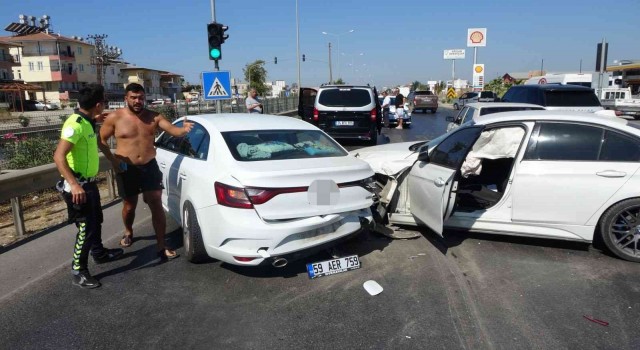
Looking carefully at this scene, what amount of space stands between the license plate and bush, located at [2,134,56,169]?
747cm

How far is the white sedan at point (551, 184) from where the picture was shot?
473 cm

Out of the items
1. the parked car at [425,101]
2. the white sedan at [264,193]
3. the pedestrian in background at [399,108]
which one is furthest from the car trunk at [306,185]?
the parked car at [425,101]

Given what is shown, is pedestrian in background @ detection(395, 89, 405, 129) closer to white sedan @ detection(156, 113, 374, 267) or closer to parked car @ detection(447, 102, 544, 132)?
parked car @ detection(447, 102, 544, 132)

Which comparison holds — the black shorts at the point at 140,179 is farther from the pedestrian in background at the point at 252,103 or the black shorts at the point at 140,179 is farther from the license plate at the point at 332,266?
the pedestrian in background at the point at 252,103

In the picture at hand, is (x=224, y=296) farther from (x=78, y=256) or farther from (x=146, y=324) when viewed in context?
(x=78, y=256)

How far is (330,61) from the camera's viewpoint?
200 feet

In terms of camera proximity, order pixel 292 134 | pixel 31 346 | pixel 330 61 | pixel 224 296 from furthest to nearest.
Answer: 1. pixel 330 61
2. pixel 292 134
3. pixel 224 296
4. pixel 31 346

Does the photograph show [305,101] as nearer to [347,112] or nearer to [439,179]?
Answer: [347,112]

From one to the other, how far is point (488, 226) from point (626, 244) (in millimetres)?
1310

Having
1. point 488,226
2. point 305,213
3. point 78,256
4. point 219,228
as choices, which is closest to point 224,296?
point 219,228

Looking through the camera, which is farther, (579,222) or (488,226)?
(488,226)

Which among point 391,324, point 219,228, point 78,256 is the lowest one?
point 391,324

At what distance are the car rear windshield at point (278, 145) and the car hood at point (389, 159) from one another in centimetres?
76

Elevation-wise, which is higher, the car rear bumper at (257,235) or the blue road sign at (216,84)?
the blue road sign at (216,84)
